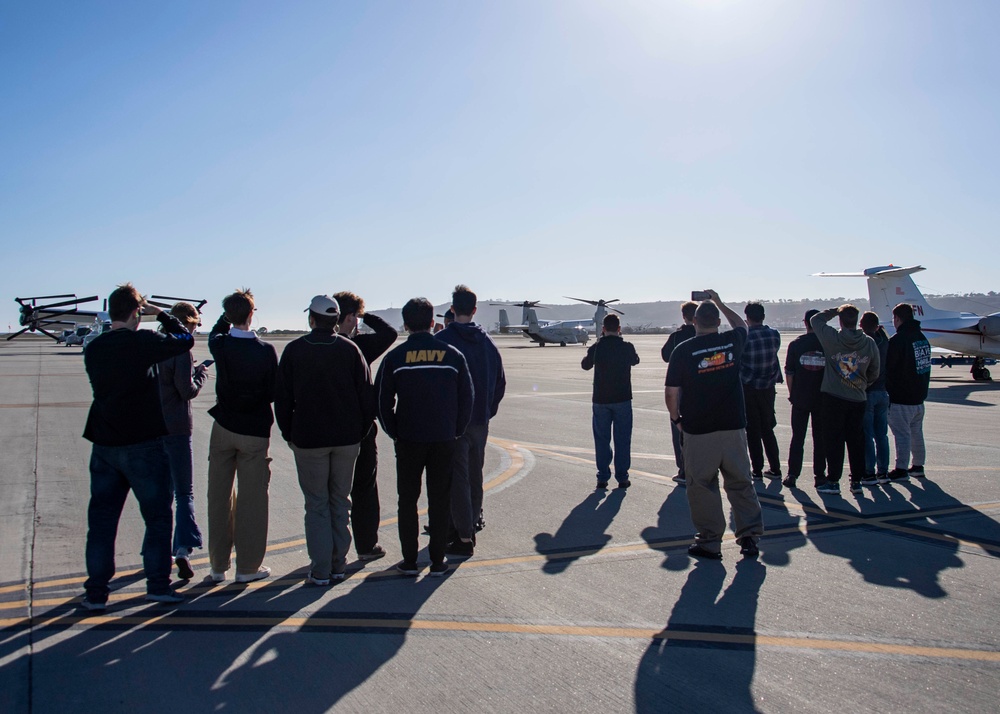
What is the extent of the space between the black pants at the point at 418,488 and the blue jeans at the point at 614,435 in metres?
3.19

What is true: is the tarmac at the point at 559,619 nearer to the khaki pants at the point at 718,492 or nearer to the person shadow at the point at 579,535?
the person shadow at the point at 579,535

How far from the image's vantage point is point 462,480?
5723 mm

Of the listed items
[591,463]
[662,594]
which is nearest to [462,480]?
[662,594]

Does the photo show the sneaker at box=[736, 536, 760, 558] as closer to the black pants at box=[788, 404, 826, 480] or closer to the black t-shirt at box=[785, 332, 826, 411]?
the black pants at box=[788, 404, 826, 480]

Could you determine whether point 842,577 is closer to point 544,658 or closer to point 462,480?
point 544,658

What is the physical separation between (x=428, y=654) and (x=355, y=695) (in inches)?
20.9

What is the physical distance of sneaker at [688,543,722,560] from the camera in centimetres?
542

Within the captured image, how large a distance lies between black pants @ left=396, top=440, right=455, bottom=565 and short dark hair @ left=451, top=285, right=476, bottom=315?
1.38 metres

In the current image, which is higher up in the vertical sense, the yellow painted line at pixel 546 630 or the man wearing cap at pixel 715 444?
the man wearing cap at pixel 715 444

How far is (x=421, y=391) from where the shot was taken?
5.14 m

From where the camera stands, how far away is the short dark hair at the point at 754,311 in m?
7.94

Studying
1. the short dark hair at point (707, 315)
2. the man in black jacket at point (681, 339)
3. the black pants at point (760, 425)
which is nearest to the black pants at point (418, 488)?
the short dark hair at point (707, 315)

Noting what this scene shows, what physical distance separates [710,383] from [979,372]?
2293cm

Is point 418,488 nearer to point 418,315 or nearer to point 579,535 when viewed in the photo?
point 418,315
